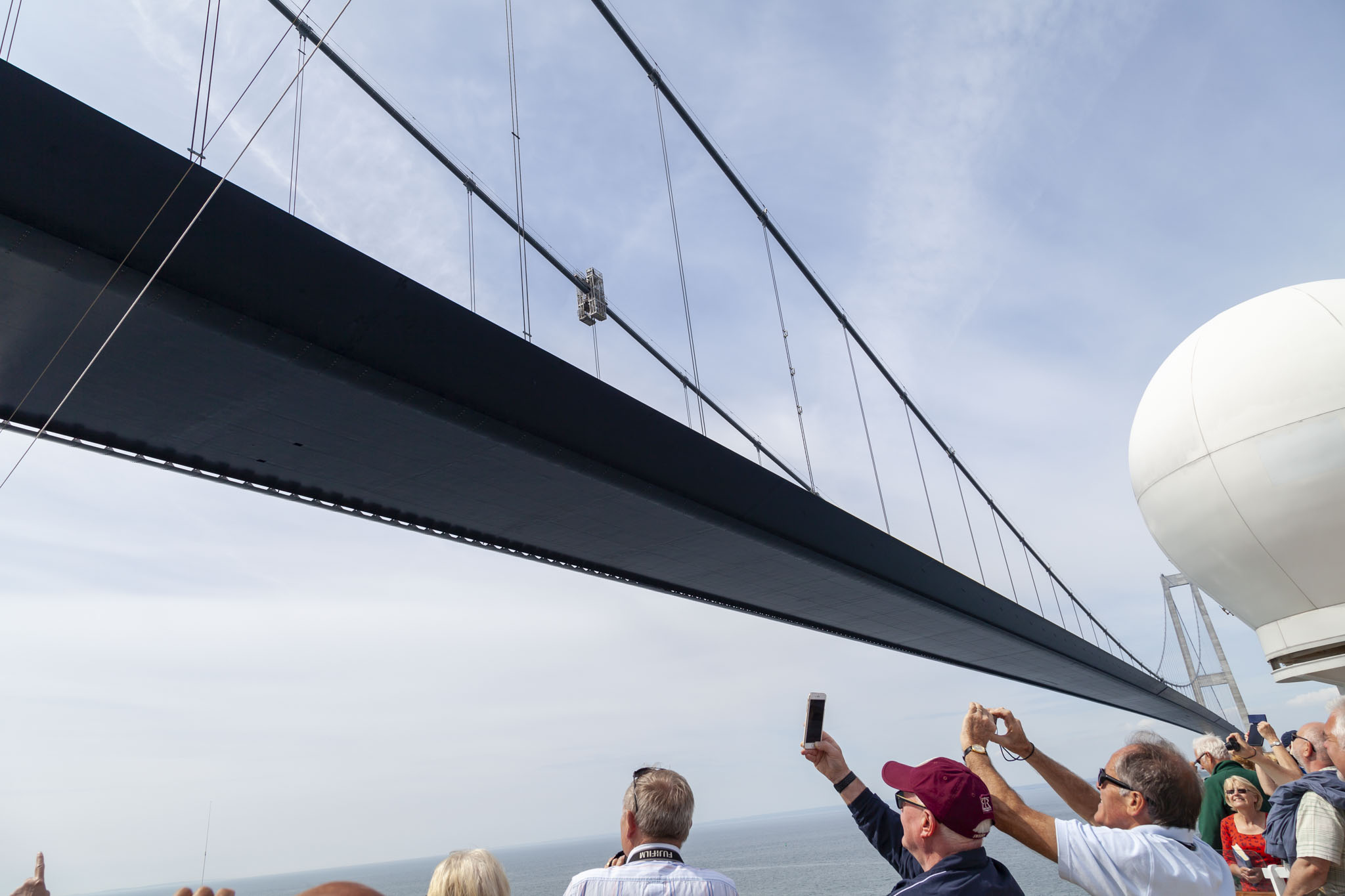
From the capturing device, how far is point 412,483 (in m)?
6.39

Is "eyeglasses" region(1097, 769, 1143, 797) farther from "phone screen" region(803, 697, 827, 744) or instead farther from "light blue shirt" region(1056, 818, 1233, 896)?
"phone screen" region(803, 697, 827, 744)

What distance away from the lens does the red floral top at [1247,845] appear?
4074 millimetres

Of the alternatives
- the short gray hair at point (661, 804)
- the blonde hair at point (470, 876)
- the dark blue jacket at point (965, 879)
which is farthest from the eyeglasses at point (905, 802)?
the blonde hair at point (470, 876)

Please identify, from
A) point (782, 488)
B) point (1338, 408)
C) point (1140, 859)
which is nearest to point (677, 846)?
point (1140, 859)

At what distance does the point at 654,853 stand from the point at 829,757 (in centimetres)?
68

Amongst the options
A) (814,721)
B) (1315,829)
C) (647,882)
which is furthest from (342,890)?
(1315,829)

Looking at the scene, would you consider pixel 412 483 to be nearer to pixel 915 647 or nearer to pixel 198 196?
pixel 198 196

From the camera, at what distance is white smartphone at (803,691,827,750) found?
93.7 inches

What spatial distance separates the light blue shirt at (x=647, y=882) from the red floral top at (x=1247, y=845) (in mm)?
3628

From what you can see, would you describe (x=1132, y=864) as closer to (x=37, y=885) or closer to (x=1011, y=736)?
(x=1011, y=736)

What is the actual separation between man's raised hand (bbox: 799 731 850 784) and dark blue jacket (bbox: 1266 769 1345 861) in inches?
70.1

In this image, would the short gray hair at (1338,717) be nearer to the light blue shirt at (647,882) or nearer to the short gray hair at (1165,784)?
the short gray hair at (1165,784)

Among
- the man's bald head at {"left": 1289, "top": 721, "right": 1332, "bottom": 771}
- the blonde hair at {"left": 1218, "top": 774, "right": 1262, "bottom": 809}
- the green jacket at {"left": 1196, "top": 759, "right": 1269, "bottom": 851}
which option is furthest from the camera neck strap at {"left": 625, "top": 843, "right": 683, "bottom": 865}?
the green jacket at {"left": 1196, "top": 759, "right": 1269, "bottom": 851}

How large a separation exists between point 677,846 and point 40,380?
4328mm
